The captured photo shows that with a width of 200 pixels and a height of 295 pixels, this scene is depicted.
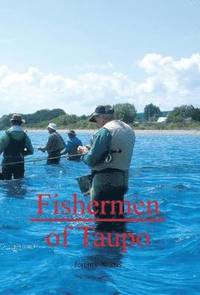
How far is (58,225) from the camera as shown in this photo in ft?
31.9

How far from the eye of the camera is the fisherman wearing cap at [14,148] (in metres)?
14.5

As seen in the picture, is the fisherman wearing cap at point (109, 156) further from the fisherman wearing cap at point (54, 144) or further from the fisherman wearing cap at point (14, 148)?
the fisherman wearing cap at point (54, 144)

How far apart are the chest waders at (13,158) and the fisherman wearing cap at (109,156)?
→ 6.44m

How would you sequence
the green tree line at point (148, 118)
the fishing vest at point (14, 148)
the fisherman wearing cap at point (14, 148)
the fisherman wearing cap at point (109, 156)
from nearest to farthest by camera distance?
the fisherman wearing cap at point (109, 156) < the fisherman wearing cap at point (14, 148) < the fishing vest at point (14, 148) < the green tree line at point (148, 118)

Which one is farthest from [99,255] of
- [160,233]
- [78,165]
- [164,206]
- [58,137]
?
[78,165]

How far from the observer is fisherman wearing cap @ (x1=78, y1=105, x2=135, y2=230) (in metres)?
8.25

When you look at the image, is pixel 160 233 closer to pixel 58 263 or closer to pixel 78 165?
pixel 58 263

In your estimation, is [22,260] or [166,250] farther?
[166,250]

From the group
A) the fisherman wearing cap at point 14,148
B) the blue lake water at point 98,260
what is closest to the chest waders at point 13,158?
the fisherman wearing cap at point 14,148

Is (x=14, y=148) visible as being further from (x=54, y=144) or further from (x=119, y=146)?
(x=119, y=146)

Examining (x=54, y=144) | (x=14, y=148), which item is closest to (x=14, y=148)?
(x=14, y=148)

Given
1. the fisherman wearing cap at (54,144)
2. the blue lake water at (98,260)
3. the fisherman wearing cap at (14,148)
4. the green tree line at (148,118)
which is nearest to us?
the blue lake water at (98,260)

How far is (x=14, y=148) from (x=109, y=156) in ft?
22.8

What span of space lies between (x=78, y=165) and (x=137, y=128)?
93.3 meters
